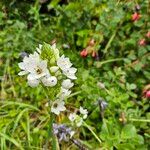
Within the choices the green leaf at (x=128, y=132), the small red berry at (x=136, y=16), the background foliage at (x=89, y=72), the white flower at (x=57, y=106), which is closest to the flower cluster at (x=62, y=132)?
the background foliage at (x=89, y=72)

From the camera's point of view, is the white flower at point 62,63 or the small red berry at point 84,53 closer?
the white flower at point 62,63

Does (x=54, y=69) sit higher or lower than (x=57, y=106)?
higher

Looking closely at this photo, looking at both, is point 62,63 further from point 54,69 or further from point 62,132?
point 62,132

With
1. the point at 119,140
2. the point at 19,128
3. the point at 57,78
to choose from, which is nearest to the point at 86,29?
the point at 19,128

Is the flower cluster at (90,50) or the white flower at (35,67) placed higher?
the flower cluster at (90,50)

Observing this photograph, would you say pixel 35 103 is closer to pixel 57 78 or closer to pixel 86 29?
pixel 86 29

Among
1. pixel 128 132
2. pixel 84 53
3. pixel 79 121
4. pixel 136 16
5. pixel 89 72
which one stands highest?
pixel 136 16

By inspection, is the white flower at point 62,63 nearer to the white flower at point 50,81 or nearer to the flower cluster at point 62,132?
the white flower at point 50,81

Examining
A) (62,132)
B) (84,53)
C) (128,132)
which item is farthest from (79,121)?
(84,53)
